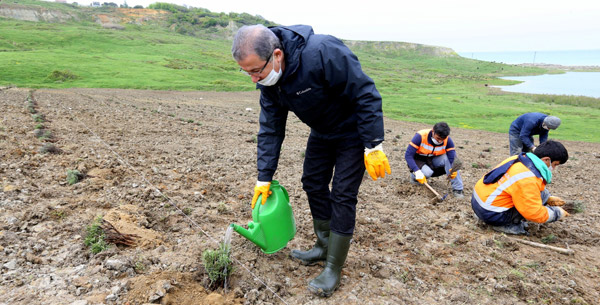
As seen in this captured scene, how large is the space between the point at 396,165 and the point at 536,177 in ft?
13.7

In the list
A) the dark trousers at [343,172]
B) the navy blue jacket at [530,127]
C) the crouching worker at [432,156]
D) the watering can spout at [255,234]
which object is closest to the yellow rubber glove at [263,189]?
the watering can spout at [255,234]

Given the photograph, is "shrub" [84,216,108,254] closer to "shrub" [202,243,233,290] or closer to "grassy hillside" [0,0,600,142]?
"shrub" [202,243,233,290]

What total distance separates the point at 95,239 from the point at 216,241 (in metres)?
1.07

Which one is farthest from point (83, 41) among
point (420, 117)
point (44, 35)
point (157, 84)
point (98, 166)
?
point (98, 166)

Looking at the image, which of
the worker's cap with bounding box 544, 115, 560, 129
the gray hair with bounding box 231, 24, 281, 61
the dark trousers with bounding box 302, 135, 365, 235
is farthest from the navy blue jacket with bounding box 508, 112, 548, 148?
the gray hair with bounding box 231, 24, 281, 61

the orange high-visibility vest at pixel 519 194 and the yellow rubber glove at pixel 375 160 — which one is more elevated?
the yellow rubber glove at pixel 375 160

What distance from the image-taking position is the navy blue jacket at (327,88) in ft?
8.04

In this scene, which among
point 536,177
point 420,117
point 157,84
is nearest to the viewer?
point 536,177

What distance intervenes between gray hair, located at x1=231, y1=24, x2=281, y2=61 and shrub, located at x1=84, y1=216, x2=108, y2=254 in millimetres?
2078

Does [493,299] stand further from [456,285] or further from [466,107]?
[466,107]

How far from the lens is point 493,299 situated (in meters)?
3.00

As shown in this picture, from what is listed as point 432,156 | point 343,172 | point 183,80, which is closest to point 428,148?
point 432,156

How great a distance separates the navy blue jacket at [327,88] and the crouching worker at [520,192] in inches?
95.5

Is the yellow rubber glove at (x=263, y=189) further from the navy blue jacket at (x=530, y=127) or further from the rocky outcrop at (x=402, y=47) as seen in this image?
the rocky outcrop at (x=402, y=47)
